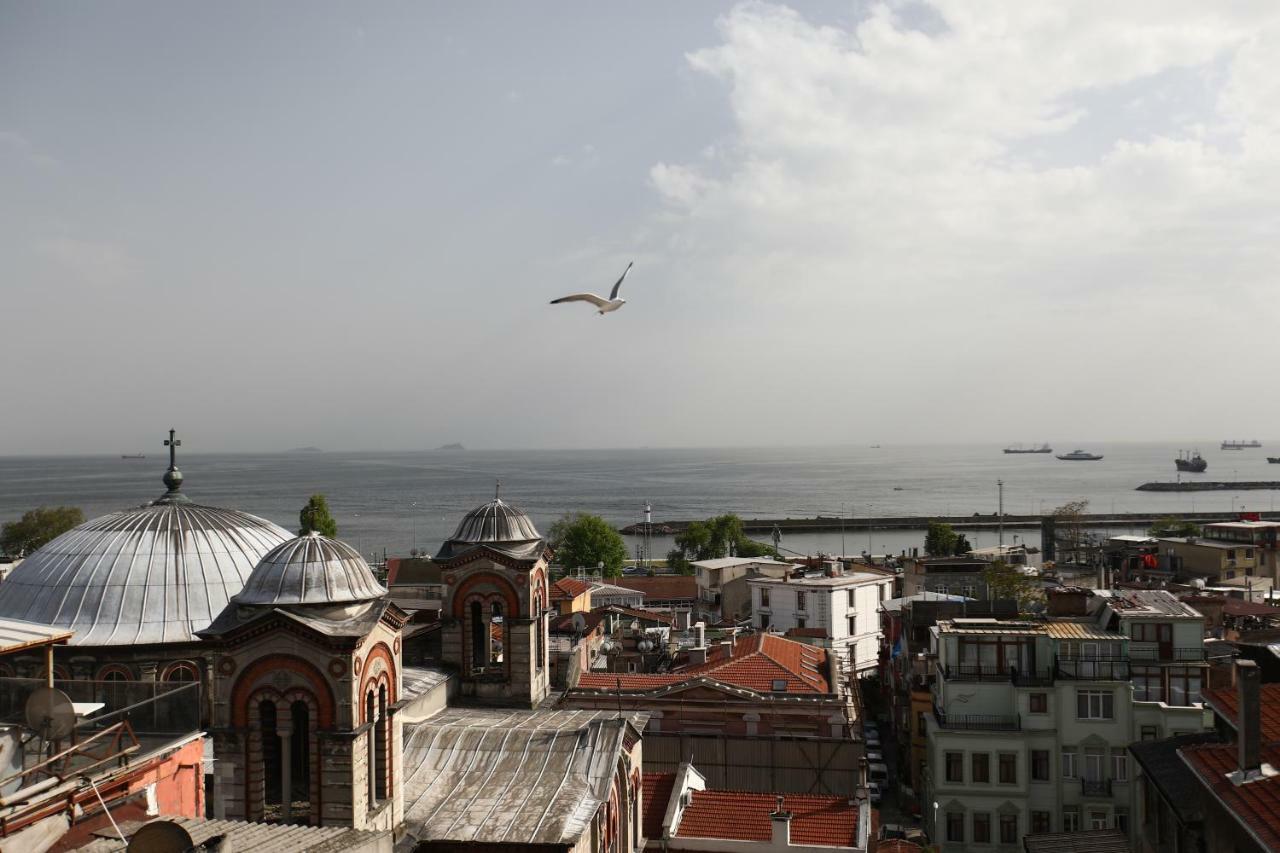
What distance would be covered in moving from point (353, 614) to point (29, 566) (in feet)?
39.6

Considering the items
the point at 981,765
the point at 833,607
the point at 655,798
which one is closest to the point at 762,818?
the point at 655,798

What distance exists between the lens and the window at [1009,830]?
2780cm

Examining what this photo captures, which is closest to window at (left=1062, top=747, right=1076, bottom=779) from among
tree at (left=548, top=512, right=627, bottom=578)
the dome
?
the dome

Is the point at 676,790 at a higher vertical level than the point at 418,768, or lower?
lower

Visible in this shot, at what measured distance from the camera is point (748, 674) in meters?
30.7

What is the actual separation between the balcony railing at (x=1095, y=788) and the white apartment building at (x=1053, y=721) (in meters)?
0.03

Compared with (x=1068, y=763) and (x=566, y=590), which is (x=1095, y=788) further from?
(x=566, y=590)

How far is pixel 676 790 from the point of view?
2205cm

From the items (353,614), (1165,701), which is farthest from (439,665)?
(1165,701)

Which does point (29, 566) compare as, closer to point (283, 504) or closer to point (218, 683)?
point (218, 683)

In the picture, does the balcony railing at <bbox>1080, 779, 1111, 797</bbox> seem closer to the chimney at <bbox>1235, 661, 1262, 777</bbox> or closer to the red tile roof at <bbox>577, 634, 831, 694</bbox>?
the red tile roof at <bbox>577, 634, 831, 694</bbox>

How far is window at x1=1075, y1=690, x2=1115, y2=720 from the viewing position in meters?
27.9

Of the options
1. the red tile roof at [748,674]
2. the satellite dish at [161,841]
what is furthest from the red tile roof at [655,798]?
the satellite dish at [161,841]

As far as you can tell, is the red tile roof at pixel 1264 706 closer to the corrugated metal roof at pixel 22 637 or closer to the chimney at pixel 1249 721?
the chimney at pixel 1249 721
